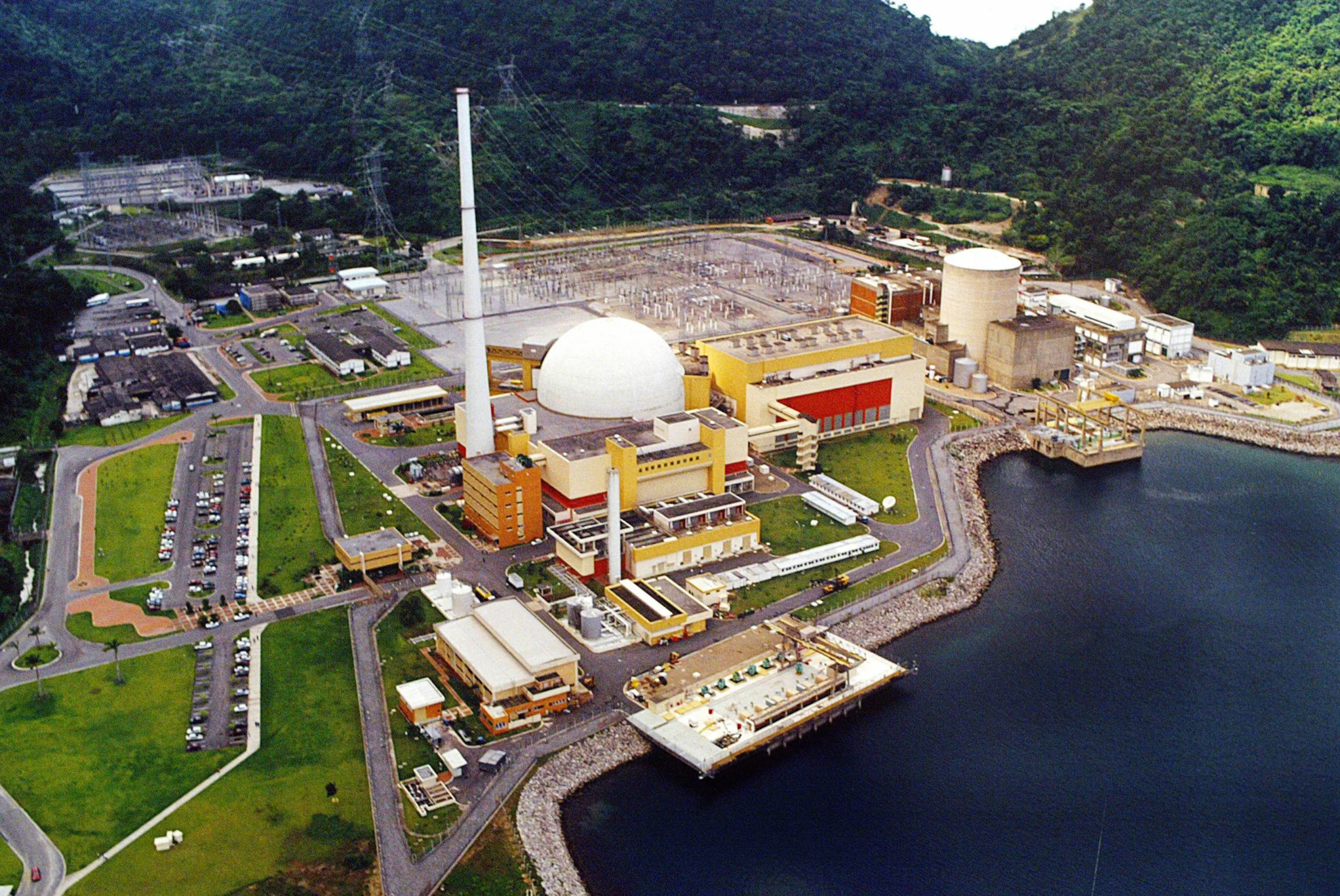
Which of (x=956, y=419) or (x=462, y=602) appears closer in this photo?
(x=462, y=602)

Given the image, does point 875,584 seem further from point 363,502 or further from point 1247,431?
point 1247,431

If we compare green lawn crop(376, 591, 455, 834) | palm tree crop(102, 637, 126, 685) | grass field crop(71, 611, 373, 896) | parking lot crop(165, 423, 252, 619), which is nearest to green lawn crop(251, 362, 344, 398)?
parking lot crop(165, 423, 252, 619)

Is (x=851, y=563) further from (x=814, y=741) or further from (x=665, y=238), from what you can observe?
(x=665, y=238)

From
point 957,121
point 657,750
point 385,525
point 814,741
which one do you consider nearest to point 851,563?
point 814,741

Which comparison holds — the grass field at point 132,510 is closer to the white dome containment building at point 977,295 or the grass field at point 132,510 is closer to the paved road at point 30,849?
the paved road at point 30,849

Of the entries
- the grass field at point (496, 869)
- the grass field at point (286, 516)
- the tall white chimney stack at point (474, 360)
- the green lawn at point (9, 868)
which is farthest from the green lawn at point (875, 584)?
the green lawn at point (9, 868)

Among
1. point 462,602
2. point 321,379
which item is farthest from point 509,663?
point 321,379
